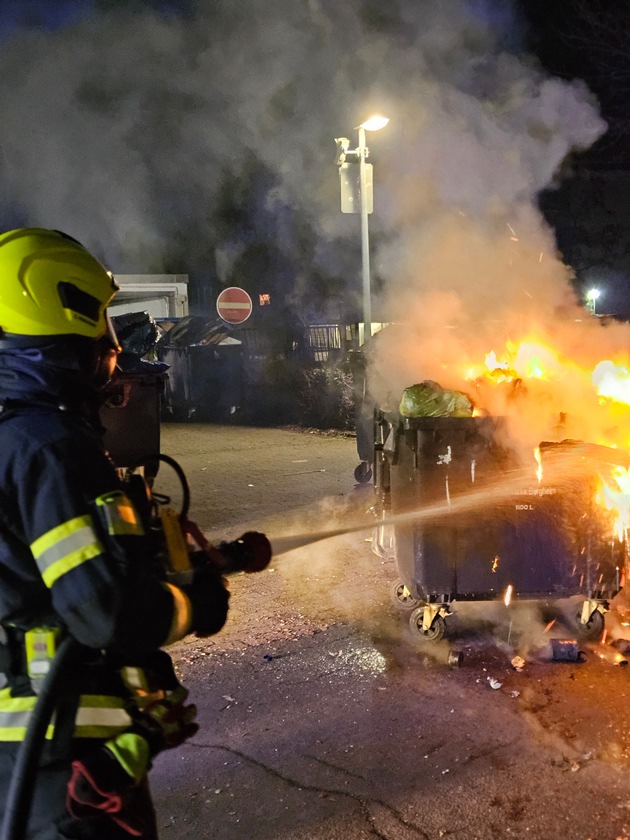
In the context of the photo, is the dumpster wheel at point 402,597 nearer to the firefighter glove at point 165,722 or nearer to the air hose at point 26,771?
the firefighter glove at point 165,722

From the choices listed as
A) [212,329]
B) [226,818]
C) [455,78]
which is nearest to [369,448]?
[455,78]

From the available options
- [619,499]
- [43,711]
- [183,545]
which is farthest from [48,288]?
[619,499]

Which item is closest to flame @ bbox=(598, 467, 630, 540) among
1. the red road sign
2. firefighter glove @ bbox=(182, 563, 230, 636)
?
firefighter glove @ bbox=(182, 563, 230, 636)

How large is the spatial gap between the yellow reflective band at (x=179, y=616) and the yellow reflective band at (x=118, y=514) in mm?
144

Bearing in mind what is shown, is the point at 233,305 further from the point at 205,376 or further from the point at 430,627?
the point at 430,627

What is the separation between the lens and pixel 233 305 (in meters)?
13.2

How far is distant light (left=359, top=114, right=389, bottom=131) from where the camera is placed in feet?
25.1

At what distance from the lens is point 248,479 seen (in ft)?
30.9

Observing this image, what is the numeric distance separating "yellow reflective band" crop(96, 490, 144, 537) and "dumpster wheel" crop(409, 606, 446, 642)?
10.1ft

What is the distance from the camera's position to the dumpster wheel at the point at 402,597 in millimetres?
4876

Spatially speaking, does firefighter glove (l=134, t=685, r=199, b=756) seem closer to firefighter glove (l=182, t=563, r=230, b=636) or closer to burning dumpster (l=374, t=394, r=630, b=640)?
firefighter glove (l=182, t=563, r=230, b=636)

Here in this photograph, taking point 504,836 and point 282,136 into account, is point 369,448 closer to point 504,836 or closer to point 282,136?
point 282,136

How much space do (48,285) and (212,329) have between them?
54.5ft

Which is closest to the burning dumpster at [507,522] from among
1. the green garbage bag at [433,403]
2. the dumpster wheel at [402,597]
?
the green garbage bag at [433,403]
